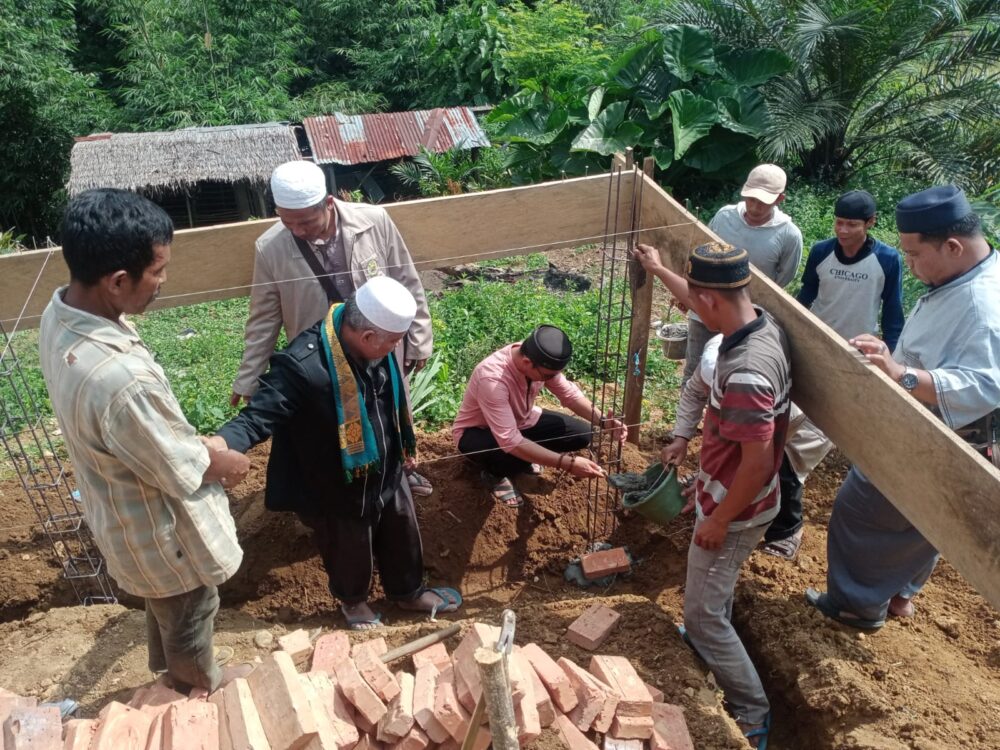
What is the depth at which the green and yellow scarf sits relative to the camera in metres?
3.15

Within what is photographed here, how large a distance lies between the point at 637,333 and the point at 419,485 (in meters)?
1.57

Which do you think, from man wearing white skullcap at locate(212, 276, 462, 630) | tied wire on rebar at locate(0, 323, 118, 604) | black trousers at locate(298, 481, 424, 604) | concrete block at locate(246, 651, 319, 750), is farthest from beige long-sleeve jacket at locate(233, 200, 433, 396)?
concrete block at locate(246, 651, 319, 750)

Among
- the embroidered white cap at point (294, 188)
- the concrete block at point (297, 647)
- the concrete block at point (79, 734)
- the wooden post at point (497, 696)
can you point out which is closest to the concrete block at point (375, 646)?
the concrete block at point (297, 647)

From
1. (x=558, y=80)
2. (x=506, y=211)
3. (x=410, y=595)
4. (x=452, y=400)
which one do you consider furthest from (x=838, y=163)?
(x=410, y=595)

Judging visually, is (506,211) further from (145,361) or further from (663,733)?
(663,733)

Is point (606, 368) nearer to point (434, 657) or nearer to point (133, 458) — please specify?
point (434, 657)

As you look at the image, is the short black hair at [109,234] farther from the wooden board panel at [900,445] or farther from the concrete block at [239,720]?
the wooden board panel at [900,445]

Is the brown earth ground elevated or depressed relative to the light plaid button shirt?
depressed

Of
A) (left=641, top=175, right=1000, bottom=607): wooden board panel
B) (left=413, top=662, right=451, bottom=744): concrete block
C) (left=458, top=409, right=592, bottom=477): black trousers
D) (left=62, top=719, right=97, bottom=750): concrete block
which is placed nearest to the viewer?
(left=641, top=175, right=1000, bottom=607): wooden board panel

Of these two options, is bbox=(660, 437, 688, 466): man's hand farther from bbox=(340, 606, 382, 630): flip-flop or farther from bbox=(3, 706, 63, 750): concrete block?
bbox=(3, 706, 63, 750): concrete block

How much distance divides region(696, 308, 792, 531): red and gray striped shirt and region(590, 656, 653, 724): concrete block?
69 centimetres

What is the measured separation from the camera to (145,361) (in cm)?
236

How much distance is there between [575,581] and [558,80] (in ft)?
33.5

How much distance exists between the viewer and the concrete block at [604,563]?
408 cm
